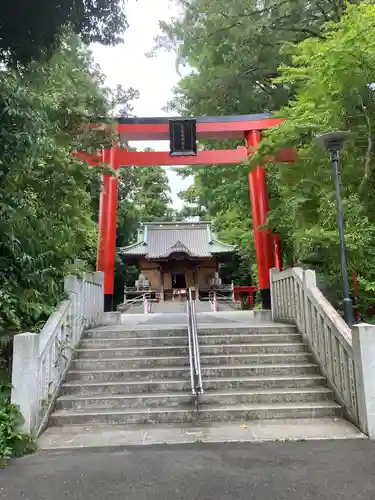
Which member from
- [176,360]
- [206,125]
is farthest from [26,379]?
[206,125]

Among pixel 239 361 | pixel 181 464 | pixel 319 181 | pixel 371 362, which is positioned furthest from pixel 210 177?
pixel 181 464

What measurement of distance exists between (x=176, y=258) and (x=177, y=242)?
3.34 ft

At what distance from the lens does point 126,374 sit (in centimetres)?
532

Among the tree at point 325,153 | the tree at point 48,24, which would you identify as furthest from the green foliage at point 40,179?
the tree at point 325,153

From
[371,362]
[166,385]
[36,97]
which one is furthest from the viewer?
[166,385]

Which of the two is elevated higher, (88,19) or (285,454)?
(88,19)

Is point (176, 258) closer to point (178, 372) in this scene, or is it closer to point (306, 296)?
point (306, 296)

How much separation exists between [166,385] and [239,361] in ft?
3.73

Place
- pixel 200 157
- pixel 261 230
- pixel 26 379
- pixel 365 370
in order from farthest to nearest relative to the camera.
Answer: pixel 200 157 < pixel 261 230 < pixel 365 370 < pixel 26 379

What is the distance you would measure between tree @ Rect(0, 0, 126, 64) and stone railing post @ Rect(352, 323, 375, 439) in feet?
14.8

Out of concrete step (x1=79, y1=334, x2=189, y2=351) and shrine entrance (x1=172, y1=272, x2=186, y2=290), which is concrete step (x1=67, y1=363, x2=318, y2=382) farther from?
shrine entrance (x1=172, y1=272, x2=186, y2=290)

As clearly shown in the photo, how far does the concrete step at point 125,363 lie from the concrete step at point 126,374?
0.47ft

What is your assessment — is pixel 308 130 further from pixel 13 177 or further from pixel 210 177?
pixel 210 177

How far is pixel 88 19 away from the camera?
15.4ft
